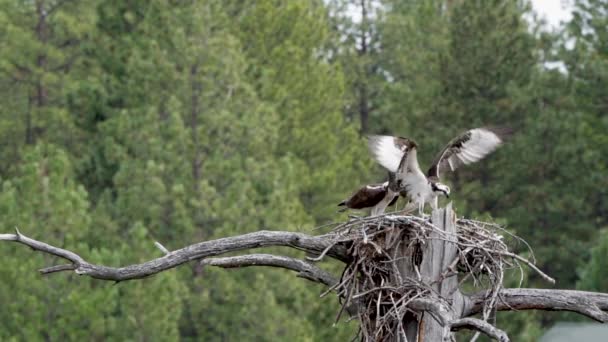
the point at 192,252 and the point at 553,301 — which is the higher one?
the point at 192,252

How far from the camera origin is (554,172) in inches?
1179

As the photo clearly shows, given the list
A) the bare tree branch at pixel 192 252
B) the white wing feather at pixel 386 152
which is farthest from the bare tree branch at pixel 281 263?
the white wing feather at pixel 386 152

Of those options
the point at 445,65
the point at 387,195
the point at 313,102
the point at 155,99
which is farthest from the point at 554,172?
the point at 387,195

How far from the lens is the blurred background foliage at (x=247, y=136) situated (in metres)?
18.8

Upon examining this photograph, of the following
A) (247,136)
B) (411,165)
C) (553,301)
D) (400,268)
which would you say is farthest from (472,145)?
(247,136)

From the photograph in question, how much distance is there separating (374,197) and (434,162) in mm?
481

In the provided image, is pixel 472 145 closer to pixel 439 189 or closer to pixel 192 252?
Answer: pixel 439 189

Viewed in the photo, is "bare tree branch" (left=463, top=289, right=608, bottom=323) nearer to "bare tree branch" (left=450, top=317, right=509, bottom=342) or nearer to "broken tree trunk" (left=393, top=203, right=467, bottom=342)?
"broken tree trunk" (left=393, top=203, right=467, bottom=342)

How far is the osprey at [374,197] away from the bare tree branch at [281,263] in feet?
3.51

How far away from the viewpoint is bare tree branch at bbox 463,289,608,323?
643 centimetres

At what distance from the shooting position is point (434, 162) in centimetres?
809

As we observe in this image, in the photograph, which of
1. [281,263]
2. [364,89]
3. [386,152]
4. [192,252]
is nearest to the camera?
[192,252]

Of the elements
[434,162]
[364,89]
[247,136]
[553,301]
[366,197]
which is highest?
[434,162]

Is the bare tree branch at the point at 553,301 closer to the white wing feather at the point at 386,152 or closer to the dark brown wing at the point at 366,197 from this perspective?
the dark brown wing at the point at 366,197
